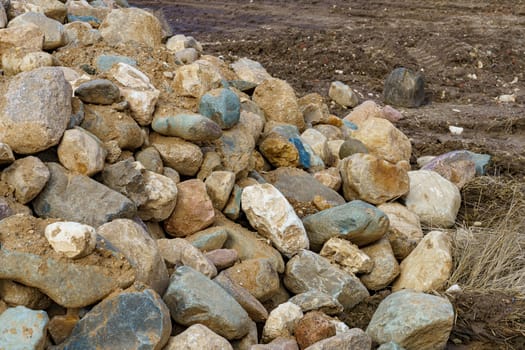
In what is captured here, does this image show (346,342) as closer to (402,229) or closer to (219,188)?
(219,188)

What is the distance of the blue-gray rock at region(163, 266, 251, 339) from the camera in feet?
11.2

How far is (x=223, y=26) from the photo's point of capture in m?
14.1

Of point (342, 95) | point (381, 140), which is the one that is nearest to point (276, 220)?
point (381, 140)

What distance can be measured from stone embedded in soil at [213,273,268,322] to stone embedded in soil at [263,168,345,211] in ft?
4.52

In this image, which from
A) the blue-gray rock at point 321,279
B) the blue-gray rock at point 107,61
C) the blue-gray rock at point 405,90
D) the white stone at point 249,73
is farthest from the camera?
the blue-gray rock at point 405,90

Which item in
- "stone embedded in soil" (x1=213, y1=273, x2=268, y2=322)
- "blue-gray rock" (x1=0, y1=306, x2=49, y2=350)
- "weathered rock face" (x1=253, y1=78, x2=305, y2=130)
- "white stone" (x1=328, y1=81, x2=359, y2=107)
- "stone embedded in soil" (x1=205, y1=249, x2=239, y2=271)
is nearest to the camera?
"blue-gray rock" (x1=0, y1=306, x2=49, y2=350)

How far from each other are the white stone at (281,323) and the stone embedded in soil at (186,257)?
0.42 m

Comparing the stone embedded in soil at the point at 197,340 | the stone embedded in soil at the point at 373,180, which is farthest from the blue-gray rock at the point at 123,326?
the stone embedded in soil at the point at 373,180

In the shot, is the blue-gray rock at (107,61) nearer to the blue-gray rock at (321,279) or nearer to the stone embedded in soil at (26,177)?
the stone embedded in soil at (26,177)

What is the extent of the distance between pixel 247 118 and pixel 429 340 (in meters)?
2.35

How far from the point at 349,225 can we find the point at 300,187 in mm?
729

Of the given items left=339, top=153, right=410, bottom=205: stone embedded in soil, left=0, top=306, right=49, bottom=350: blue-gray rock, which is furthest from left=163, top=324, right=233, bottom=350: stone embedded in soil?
left=339, top=153, right=410, bottom=205: stone embedded in soil

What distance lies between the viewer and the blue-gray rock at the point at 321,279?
4.37 metres

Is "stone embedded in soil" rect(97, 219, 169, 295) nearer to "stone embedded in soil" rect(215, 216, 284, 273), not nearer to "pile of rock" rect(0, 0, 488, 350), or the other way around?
"pile of rock" rect(0, 0, 488, 350)
